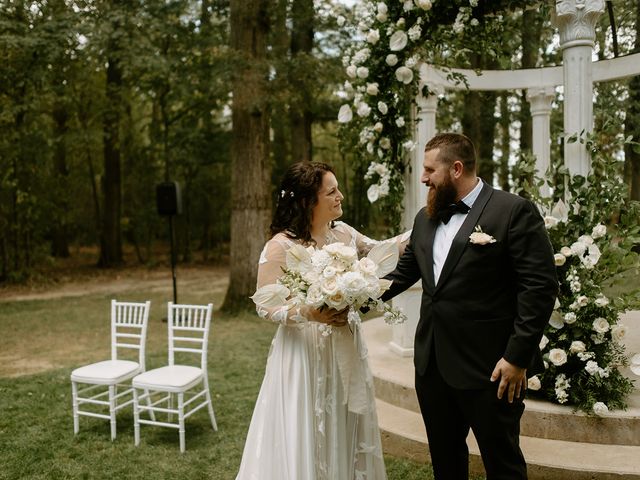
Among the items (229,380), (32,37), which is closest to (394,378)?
(229,380)

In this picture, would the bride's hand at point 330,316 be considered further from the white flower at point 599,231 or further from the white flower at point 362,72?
the white flower at point 362,72

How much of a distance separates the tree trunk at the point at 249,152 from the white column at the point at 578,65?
5.64m

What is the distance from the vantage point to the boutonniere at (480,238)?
2379 millimetres

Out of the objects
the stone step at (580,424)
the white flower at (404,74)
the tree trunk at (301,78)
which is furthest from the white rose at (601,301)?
the tree trunk at (301,78)

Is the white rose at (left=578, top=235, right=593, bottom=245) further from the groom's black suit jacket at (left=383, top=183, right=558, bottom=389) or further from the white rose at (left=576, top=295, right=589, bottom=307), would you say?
the groom's black suit jacket at (left=383, top=183, right=558, bottom=389)

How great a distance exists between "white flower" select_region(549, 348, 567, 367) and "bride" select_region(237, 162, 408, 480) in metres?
1.32

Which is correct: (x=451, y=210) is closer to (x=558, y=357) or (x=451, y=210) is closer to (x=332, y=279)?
(x=332, y=279)

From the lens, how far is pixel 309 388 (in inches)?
116

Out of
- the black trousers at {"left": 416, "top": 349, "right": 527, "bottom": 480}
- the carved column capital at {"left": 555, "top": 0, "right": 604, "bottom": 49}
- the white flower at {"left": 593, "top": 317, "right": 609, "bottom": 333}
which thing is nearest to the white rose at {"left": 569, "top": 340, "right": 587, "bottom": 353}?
the white flower at {"left": 593, "top": 317, "right": 609, "bottom": 333}

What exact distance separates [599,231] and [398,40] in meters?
2.04

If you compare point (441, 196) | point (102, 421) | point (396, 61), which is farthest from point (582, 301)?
point (102, 421)

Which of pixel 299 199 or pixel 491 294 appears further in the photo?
pixel 299 199

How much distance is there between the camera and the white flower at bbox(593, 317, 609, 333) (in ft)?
11.8

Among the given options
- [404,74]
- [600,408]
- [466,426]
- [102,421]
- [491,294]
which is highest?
[404,74]
